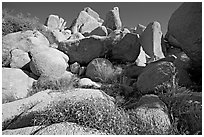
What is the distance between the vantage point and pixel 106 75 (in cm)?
750

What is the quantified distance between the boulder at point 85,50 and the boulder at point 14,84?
2029 millimetres

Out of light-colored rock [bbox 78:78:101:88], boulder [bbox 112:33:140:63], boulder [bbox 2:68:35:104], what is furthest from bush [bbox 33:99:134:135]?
boulder [bbox 112:33:140:63]

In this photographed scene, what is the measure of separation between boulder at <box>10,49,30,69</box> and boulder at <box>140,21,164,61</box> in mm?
5166

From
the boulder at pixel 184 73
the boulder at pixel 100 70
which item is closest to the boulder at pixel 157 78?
the boulder at pixel 184 73

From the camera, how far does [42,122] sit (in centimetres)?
322

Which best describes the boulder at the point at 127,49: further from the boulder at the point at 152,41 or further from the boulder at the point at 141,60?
the boulder at the point at 152,41

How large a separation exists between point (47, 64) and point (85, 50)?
1.70 metres

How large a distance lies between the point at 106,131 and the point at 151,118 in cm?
73

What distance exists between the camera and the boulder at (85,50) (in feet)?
27.8

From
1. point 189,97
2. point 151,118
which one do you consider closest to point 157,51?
point 189,97

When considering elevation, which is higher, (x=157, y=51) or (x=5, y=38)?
(x=5, y=38)

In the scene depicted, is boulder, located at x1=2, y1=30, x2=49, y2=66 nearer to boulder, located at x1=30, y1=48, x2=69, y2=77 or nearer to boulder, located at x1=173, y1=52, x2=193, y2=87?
boulder, located at x1=30, y1=48, x2=69, y2=77

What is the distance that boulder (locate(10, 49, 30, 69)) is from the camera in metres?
7.66

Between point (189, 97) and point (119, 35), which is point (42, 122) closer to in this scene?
point (189, 97)
